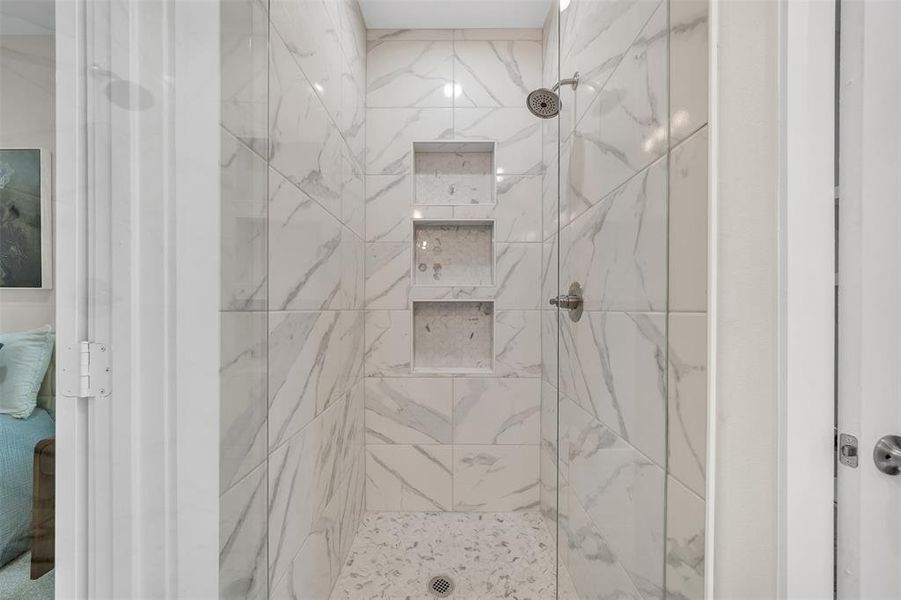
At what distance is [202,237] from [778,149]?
0.84 meters

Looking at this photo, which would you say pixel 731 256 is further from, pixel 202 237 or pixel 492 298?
pixel 492 298

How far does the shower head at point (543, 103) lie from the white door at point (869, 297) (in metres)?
0.96

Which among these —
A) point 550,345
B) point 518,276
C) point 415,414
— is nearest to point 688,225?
point 550,345

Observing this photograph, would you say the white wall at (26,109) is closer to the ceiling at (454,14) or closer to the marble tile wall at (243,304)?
the marble tile wall at (243,304)

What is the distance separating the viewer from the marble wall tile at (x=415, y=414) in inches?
78.0

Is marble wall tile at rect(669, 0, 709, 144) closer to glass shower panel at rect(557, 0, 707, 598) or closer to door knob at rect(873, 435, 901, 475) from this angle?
glass shower panel at rect(557, 0, 707, 598)

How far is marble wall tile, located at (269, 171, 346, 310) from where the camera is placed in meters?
0.94

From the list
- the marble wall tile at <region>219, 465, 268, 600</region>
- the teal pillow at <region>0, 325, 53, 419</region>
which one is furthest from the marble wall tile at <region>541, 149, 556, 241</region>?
the teal pillow at <region>0, 325, 53, 419</region>

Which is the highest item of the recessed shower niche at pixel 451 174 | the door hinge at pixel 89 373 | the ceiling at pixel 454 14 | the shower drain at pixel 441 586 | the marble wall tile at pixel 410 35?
the ceiling at pixel 454 14

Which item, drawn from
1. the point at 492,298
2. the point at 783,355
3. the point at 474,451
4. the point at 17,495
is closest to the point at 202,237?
the point at 17,495

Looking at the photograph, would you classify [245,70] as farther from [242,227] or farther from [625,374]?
[625,374]

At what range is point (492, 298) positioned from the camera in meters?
1.96

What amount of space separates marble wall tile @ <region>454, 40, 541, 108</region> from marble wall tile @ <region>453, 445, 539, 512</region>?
1.48 metres

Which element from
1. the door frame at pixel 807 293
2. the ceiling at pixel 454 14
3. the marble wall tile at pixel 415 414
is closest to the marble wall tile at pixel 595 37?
the door frame at pixel 807 293
